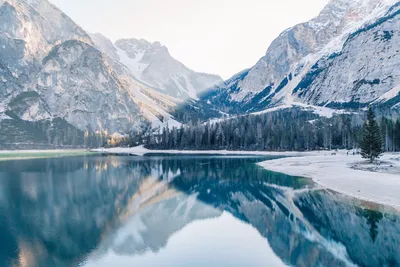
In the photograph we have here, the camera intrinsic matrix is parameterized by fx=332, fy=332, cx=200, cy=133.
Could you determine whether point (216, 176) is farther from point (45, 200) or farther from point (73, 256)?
point (73, 256)

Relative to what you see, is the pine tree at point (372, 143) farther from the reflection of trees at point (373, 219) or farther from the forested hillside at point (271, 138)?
the forested hillside at point (271, 138)

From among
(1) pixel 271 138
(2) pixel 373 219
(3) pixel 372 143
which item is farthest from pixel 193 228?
(1) pixel 271 138

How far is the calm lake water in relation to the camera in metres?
22.6

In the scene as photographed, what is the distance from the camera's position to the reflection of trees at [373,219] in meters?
26.9

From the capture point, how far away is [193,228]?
3131 centimetres

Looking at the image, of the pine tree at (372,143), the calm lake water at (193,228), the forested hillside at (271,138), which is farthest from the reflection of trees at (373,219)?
the forested hillside at (271,138)

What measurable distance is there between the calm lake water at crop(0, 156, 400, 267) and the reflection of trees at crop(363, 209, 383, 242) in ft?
0.25

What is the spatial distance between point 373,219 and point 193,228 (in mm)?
16394

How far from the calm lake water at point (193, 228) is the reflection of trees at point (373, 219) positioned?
0.25 feet

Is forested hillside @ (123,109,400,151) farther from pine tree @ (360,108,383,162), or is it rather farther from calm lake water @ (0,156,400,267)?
calm lake water @ (0,156,400,267)

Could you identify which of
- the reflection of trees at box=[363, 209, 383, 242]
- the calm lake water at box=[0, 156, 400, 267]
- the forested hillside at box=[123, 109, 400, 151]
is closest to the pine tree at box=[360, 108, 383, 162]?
the calm lake water at box=[0, 156, 400, 267]

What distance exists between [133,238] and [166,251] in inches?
164

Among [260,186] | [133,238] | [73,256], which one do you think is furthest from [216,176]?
[73,256]

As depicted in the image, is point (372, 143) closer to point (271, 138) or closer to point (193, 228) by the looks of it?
point (193, 228)
